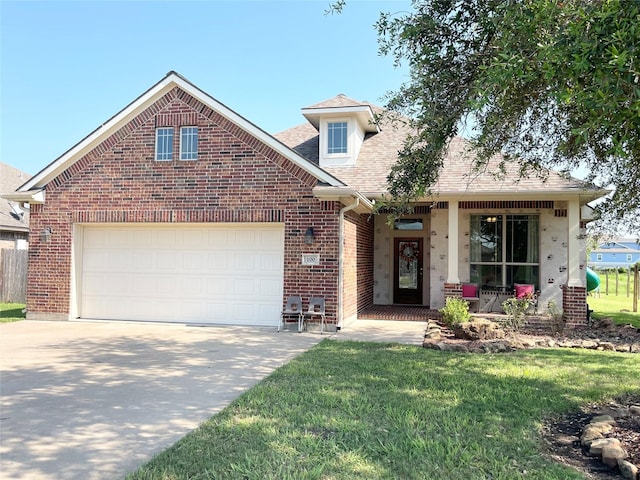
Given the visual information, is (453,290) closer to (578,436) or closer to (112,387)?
(578,436)

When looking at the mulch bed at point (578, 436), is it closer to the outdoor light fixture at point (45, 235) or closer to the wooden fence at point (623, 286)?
the outdoor light fixture at point (45, 235)

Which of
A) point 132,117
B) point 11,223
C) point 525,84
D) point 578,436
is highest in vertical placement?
point 132,117

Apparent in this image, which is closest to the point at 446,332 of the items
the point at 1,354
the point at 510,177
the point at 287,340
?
the point at 287,340

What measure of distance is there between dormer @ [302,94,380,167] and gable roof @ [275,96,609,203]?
7cm

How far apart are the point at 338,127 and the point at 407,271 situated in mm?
5319

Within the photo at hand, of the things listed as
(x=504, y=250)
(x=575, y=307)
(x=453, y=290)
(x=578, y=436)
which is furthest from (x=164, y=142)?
(x=575, y=307)

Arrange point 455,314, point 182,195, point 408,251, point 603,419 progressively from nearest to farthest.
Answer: point 603,419 → point 455,314 → point 182,195 → point 408,251

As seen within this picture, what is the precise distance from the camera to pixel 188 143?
10.8 metres

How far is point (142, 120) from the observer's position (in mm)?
10922

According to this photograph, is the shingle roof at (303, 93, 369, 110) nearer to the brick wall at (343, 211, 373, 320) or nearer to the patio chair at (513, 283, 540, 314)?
the brick wall at (343, 211, 373, 320)

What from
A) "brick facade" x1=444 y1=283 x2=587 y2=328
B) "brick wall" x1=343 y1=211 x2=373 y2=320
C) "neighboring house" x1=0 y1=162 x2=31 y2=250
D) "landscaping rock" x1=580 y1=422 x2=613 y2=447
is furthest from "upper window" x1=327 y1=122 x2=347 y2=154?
"neighboring house" x1=0 y1=162 x2=31 y2=250

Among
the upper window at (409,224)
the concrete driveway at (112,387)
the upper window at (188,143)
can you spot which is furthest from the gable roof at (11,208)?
the upper window at (409,224)

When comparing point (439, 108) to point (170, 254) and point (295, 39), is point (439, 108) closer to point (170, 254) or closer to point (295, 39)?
point (295, 39)

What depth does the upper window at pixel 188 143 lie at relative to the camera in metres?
10.7
